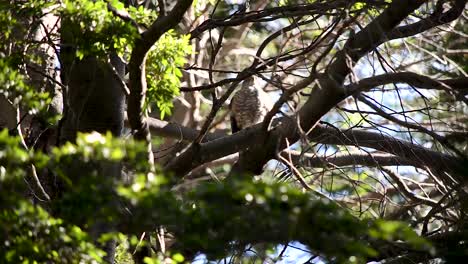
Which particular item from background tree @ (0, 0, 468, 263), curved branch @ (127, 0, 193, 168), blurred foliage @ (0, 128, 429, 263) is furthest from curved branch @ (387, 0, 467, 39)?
blurred foliage @ (0, 128, 429, 263)

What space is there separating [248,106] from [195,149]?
286cm

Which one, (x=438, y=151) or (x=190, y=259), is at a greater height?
(x=438, y=151)

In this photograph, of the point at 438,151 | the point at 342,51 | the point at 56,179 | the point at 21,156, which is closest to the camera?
the point at 21,156

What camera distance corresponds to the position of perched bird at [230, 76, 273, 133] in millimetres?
7512

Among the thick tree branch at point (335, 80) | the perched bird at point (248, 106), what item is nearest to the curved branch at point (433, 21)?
the thick tree branch at point (335, 80)

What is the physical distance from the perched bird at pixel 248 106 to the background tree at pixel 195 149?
126 cm

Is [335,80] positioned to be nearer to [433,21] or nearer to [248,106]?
[433,21]

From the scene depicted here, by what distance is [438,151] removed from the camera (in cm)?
477

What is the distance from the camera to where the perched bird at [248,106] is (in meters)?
7.51

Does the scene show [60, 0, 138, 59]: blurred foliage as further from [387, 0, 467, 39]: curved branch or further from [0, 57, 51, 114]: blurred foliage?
[387, 0, 467, 39]: curved branch

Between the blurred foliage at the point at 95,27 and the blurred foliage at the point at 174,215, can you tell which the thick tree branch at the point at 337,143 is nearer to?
the blurred foliage at the point at 95,27

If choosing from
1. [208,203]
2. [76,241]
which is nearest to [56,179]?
[76,241]

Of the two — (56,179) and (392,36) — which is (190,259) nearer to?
(56,179)

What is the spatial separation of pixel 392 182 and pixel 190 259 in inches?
76.9
